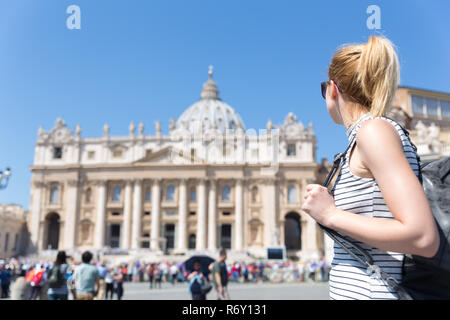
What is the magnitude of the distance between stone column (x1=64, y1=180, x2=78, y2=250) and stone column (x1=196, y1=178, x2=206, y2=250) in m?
14.3

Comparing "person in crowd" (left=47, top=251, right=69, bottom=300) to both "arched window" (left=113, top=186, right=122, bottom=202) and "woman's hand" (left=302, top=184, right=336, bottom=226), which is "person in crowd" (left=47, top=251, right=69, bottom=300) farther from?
"arched window" (left=113, top=186, right=122, bottom=202)

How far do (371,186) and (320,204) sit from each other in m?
0.17

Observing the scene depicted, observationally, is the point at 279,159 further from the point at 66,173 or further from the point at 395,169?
the point at 395,169

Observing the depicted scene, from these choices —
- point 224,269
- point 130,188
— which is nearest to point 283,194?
point 130,188

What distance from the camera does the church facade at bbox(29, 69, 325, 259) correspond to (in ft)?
162

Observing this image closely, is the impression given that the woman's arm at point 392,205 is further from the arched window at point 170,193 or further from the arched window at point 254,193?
the arched window at point 170,193

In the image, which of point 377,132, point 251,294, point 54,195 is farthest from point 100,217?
point 377,132

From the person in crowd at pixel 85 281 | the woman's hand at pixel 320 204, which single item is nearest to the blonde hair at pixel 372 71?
the woman's hand at pixel 320 204

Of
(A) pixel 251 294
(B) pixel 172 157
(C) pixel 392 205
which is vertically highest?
(B) pixel 172 157

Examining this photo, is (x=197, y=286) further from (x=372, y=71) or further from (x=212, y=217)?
(x=212, y=217)

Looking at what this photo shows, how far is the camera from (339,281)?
58.9 inches

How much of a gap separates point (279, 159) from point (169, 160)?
12501 mm

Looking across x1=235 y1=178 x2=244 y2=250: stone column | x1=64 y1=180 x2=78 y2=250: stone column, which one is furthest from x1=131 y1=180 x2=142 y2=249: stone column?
x1=235 y1=178 x2=244 y2=250: stone column

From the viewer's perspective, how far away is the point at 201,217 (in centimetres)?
4956
